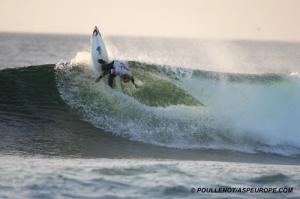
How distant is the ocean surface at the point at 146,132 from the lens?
12523 mm

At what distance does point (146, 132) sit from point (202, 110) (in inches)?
82.8

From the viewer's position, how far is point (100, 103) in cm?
1850

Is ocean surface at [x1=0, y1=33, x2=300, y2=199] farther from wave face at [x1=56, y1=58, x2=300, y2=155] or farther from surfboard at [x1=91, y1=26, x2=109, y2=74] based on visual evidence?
surfboard at [x1=91, y1=26, x2=109, y2=74]

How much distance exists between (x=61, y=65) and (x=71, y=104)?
2.96m

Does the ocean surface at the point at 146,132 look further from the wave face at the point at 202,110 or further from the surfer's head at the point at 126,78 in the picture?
the surfer's head at the point at 126,78

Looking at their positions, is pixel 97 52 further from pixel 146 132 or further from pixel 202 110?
pixel 146 132

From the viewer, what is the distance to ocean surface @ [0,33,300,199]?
12523mm

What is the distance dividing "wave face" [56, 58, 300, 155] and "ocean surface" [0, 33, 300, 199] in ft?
0.10

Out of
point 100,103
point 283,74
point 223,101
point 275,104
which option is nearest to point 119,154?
point 100,103

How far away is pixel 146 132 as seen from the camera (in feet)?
56.0

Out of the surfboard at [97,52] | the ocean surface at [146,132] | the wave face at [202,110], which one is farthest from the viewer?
the surfboard at [97,52]

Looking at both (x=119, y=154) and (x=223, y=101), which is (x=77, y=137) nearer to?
(x=119, y=154)

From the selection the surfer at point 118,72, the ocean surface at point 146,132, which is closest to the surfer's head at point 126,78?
the surfer at point 118,72

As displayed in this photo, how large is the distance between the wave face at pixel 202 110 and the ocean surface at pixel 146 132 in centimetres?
3
